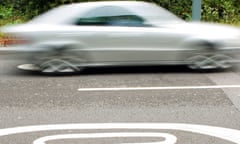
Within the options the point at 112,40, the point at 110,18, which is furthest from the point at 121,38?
the point at 110,18

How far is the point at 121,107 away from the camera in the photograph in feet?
20.8

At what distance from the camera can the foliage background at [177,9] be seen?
49.5 feet

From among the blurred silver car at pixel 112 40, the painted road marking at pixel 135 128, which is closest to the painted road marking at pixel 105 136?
the painted road marking at pixel 135 128

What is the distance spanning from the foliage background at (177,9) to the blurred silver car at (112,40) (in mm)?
6376

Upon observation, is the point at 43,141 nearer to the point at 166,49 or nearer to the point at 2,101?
the point at 2,101

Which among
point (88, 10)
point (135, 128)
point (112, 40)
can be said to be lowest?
point (135, 128)

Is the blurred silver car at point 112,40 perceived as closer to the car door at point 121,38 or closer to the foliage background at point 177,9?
the car door at point 121,38

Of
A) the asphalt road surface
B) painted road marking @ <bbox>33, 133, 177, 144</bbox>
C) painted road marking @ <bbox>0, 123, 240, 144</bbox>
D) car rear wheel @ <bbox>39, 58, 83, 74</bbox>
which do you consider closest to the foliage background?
the asphalt road surface

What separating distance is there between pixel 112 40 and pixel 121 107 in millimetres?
2479

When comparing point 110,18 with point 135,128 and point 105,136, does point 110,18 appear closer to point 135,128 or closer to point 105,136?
point 135,128

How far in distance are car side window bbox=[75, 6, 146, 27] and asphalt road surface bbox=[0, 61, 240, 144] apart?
0.97 metres

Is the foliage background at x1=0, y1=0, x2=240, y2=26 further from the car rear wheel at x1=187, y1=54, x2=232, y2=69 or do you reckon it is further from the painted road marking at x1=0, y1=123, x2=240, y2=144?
the painted road marking at x1=0, y1=123, x2=240, y2=144

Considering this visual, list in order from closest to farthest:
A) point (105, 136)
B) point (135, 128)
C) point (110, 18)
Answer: point (105, 136)
point (135, 128)
point (110, 18)

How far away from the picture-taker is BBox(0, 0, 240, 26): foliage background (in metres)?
15.1
